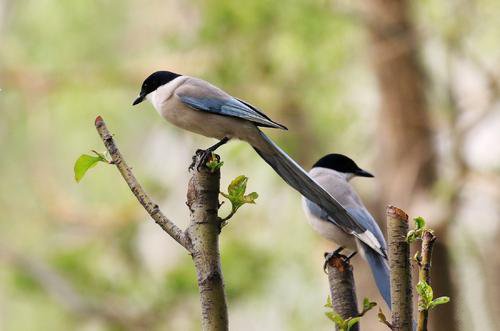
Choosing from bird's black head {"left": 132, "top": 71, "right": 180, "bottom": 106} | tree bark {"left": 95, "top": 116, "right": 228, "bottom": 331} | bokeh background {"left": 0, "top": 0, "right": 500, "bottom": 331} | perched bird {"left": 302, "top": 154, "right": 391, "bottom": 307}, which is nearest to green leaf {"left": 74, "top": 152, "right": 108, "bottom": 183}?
tree bark {"left": 95, "top": 116, "right": 228, "bottom": 331}

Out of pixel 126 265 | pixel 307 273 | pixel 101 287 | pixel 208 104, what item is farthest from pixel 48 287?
pixel 208 104

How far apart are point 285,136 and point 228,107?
4.21 metres

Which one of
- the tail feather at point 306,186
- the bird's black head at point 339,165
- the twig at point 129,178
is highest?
the bird's black head at point 339,165

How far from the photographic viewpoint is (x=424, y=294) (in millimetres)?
1039

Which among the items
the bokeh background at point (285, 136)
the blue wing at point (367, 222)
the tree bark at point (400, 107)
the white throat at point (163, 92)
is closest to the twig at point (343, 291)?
the blue wing at point (367, 222)

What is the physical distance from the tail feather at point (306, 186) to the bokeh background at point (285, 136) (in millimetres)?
3304

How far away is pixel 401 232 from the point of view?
3.41ft

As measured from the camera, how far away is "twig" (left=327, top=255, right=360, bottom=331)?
1.23 metres

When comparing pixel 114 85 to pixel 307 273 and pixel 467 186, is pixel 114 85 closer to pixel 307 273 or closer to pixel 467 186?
pixel 307 273

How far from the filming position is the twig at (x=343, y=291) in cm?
123

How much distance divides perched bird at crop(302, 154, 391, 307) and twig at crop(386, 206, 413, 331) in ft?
2.22

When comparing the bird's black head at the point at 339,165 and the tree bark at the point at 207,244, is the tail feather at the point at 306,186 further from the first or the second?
the bird's black head at the point at 339,165

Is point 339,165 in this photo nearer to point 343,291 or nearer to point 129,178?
point 343,291

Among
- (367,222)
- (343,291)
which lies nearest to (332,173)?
(367,222)
